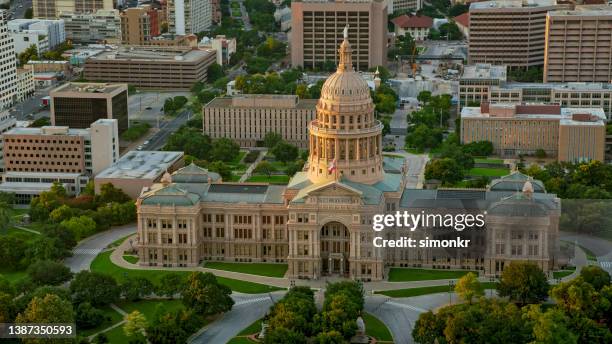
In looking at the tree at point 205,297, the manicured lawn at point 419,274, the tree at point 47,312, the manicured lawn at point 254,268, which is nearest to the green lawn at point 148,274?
the manicured lawn at point 254,268

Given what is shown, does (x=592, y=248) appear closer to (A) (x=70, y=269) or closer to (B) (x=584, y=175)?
(B) (x=584, y=175)

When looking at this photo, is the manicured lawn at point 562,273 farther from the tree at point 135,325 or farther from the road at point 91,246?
the road at point 91,246

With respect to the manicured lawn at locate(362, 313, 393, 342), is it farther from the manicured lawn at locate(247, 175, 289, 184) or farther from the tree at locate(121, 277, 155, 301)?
the manicured lawn at locate(247, 175, 289, 184)

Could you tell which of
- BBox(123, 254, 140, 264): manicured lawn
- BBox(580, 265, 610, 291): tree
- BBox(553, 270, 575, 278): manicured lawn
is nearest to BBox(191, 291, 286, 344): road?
BBox(123, 254, 140, 264): manicured lawn

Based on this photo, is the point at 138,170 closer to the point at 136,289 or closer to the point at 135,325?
the point at 136,289

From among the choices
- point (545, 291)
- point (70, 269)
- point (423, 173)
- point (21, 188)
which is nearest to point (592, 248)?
point (545, 291)
